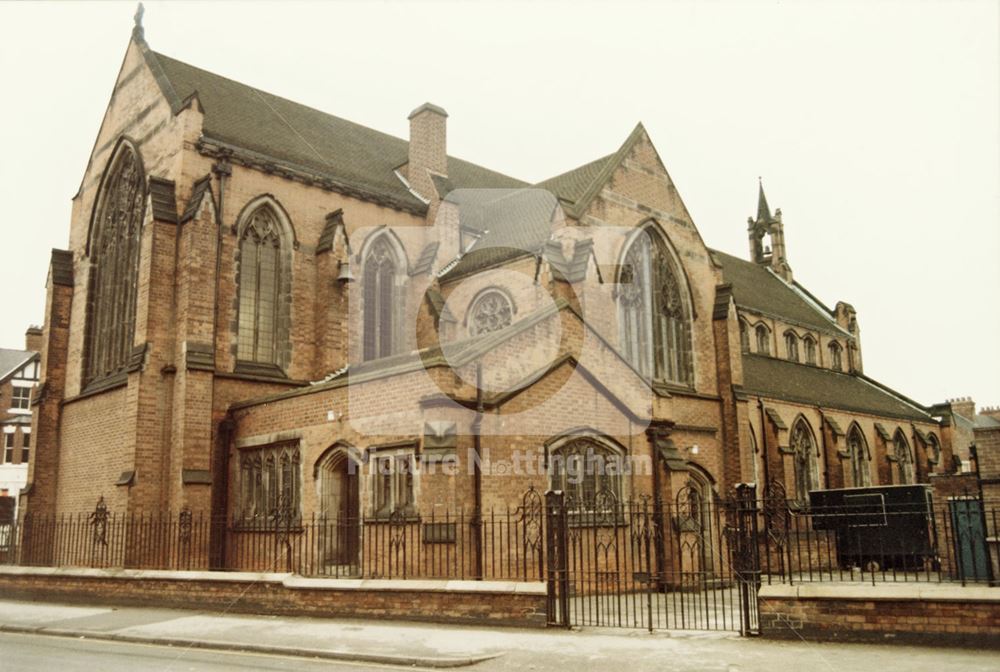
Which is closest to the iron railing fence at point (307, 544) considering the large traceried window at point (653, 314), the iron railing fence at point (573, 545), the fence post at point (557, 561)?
the iron railing fence at point (573, 545)

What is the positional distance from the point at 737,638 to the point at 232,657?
640cm

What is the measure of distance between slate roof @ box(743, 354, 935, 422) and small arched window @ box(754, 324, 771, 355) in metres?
0.51

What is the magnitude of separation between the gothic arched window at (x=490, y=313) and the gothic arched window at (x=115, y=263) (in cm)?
912

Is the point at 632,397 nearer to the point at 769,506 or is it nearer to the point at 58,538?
the point at 769,506

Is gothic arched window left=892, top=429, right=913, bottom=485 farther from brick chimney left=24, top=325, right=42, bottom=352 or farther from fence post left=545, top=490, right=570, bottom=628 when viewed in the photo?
brick chimney left=24, top=325, right=42, bottom=352

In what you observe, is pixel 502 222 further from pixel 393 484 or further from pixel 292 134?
pixel 393 484

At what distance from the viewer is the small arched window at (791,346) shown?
42375 millimetres

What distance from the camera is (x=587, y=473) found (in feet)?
55.3

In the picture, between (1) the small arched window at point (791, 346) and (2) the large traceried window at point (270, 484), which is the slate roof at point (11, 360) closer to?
(2) the large traceried window at point (270, 484)

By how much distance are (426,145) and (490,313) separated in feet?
26.2

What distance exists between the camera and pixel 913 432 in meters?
42.6

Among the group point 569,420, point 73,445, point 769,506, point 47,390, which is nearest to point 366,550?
point 569,420

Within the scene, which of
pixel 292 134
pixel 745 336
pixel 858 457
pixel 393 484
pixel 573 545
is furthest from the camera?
pixel 745 336

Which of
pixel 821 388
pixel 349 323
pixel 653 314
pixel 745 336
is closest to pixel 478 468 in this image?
pixel 349 323
